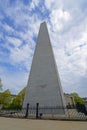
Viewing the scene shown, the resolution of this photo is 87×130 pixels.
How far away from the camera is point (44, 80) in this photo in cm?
1561

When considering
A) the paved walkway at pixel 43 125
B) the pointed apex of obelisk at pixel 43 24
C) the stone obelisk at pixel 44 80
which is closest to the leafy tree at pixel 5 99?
the stone obelisk at pixel 44 80

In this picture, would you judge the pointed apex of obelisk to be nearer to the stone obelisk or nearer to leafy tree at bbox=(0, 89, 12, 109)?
the stone obelisk

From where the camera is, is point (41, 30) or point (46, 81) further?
point (41, 30)

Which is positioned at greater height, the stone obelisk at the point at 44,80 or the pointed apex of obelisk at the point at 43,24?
the pointed apex of obelisk at the point at 43,24

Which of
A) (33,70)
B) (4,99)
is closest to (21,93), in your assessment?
(4,99)

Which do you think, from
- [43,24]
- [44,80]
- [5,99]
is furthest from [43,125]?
[5,99]

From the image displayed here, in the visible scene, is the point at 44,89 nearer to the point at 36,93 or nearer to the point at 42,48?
the point at 36,93

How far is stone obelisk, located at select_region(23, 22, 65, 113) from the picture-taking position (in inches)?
575

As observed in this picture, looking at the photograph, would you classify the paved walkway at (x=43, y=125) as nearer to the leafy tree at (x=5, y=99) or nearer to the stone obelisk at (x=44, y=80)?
the stone obelisk at (x=44, y=80)

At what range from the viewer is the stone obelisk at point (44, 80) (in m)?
14.6

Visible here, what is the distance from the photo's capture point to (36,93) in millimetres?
15375

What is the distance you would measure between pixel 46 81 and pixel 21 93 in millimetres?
21089

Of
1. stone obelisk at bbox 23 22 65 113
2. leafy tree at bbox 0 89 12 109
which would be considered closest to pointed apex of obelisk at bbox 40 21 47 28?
stone obelisk at bbox 23 22 65 113

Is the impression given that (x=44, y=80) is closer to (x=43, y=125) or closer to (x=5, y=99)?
(x=43, y=125)
